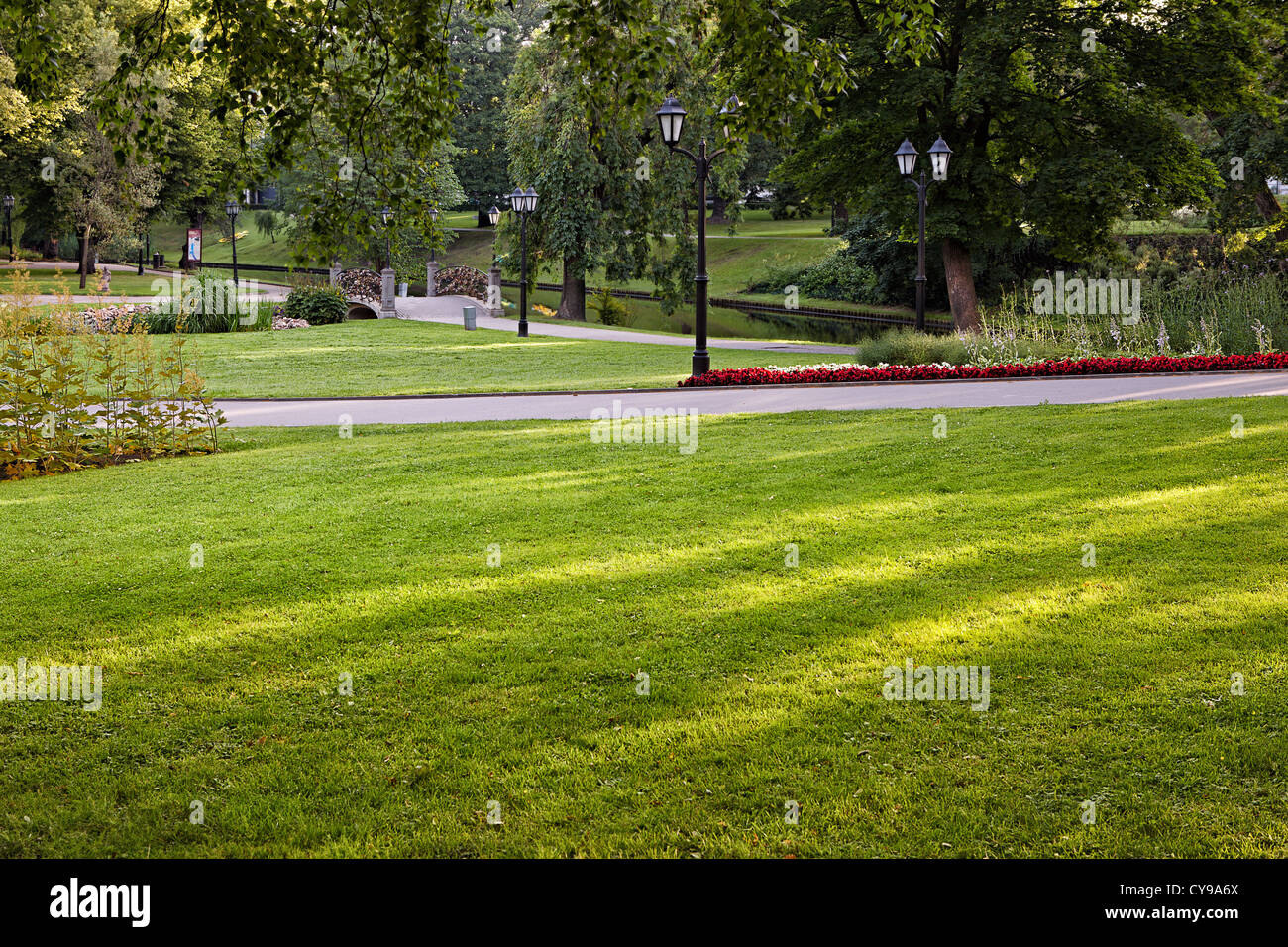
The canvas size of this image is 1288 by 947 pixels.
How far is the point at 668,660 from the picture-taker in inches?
211

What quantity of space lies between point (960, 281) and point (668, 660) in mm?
25556

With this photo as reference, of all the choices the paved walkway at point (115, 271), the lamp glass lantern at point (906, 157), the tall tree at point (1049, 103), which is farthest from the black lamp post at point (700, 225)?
the paved walkway at point (115, 271)

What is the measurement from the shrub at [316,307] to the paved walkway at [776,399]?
21360mm

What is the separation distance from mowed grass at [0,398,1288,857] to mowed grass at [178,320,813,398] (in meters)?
9.88

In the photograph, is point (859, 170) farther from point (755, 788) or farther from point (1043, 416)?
point (755, 788)

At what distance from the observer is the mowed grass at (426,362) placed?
19734mm

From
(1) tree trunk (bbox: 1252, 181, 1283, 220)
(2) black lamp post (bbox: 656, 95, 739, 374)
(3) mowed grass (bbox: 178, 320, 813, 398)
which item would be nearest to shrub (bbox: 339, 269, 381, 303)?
(3) mowed grass (bbox: 178, 320, 813, 398)

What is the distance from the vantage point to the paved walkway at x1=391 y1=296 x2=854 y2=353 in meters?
29.7

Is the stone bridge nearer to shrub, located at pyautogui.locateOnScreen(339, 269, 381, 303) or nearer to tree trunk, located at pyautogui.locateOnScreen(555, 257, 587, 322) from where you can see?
shrub, located at pyautogui.locateOnScreen(339, 269, 381, 303)
